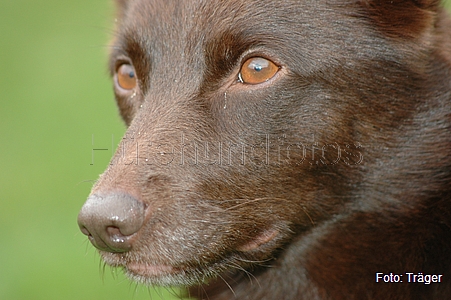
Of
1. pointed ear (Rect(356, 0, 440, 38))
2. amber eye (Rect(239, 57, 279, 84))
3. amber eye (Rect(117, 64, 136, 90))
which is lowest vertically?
amber eye (Rect(239, 57, 279, 84))

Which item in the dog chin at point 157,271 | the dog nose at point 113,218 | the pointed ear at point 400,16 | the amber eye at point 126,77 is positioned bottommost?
the dog chin at point 157,271

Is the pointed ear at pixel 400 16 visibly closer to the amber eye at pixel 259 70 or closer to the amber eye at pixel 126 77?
the amber eye at pixel 259 70

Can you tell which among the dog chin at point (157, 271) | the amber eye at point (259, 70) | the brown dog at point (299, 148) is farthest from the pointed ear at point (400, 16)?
the dog chin at point (157, 271)

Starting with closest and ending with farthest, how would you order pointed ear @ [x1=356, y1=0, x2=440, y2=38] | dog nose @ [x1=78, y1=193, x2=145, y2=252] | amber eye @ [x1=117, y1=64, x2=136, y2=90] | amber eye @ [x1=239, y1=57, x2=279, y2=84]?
1. dog nose @ [x1=78, y1=193, x2=145, y2=252]
2. amber eye @ [x1=239, y1=57, x2=279, y2=84]
3. pointed ear @ [x1=356, y1=0, x2=440, y2=38]
4. amber eye @ [x1=117, y1=64, x2=136, y2=90]

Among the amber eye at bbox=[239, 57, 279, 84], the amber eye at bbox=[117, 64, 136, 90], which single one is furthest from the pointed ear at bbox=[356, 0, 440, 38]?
the amber eye at bbox=[117, 64, 136, 90]

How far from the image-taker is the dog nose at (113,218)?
2861mm

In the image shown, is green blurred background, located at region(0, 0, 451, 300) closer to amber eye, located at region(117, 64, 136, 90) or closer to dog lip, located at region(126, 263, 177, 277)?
amber eye, located at region(117, 64, 136, 90)

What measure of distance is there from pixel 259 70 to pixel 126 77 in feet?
3.27

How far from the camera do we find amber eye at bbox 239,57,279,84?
10.6ft

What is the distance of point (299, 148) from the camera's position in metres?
3.24

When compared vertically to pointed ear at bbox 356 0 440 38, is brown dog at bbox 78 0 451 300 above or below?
below

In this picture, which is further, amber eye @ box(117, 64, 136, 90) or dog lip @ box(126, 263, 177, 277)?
amber eye @ box(117, 64, 136, 90)

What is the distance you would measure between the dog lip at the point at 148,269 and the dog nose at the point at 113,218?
0.19 metres

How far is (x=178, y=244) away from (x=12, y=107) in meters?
6.99
